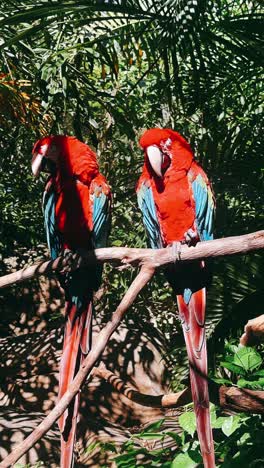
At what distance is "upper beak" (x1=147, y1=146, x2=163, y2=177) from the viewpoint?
69.4 inches

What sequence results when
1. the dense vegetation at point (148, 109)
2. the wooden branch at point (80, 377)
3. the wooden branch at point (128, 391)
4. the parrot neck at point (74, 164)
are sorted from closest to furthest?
1. the wooden branch at point (80, 377)
2. the parrot neck at point (74, 164)
3. the dense vegetation at point (148, 109)
4. the wooden branch at point (128, 391)

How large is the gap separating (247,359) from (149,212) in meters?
0.55

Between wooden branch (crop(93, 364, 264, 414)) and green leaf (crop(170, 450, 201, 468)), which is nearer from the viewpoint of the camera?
wooden branch (crop(93, 364, 264, 414))

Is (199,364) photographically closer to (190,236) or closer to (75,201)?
(190,236)

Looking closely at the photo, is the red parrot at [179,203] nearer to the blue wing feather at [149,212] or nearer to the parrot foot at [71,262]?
the blue wing feather at [149,212]

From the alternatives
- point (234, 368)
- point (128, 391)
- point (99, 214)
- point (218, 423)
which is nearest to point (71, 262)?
point (99, 214)

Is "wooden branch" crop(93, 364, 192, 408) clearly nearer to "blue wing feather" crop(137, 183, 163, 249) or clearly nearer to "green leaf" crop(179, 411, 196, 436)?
"green leaf" crop(179, 411, 196, 436)

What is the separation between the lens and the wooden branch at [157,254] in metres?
1.44

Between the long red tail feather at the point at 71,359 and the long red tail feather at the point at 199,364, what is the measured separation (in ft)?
0.93

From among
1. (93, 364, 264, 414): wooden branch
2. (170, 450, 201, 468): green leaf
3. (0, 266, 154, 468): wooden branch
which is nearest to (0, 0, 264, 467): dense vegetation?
(170, 450, 201, 468): green leaf

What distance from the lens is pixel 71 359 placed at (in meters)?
1.65

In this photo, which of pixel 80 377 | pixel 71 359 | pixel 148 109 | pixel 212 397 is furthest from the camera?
pixel 148 109

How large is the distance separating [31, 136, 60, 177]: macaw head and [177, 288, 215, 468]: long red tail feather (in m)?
0.59

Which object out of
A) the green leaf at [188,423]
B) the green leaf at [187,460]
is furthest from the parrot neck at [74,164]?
the green leaf at [187,460]
